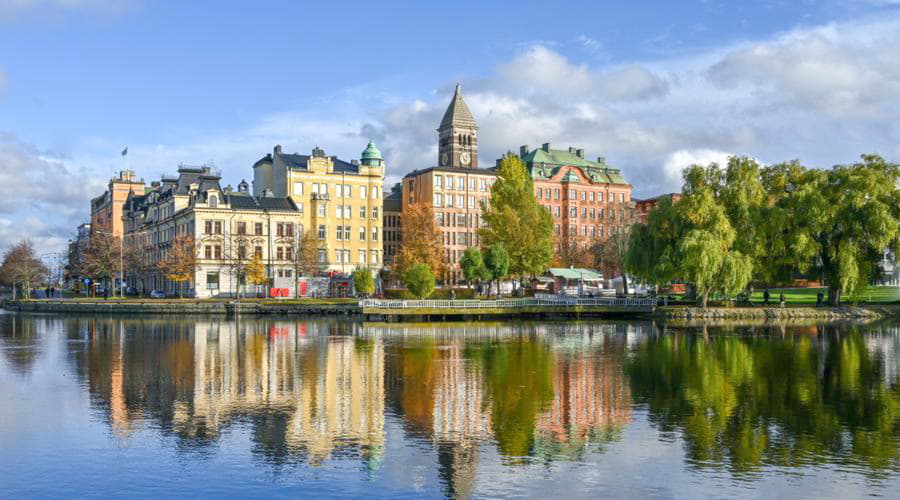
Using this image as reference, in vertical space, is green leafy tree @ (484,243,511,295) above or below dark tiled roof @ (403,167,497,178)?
below

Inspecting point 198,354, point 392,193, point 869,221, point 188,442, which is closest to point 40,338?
point 198,354

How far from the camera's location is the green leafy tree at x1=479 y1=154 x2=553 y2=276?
101688 millimetres

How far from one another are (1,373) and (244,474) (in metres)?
25.3

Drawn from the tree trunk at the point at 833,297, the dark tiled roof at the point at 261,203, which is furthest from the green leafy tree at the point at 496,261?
the tree trunk at the point at 833,297

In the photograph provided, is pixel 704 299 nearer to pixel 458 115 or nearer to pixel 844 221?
pixel 844 221

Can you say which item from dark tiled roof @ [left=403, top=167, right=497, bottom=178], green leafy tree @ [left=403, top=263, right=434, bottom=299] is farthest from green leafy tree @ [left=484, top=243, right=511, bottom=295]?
dark tiled roof @ [left=403, top=167, right=497, bottom=178]

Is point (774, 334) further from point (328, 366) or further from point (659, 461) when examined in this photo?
point (659, 461)

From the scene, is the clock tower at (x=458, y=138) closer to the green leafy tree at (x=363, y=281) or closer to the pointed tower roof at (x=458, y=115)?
the pointed tower roof at (x=458, y=115)

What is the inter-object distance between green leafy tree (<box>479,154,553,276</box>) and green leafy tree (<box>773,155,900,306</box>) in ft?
96.1

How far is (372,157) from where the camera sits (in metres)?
129

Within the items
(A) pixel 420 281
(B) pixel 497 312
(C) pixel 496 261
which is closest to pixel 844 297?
(C) pixel 496 261

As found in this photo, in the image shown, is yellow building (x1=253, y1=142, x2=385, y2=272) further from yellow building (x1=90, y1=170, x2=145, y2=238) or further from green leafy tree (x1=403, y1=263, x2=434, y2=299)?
yellow building (x1=90, y1=170, x2=145, y2=238)

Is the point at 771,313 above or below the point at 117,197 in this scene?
below

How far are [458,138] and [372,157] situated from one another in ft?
105
